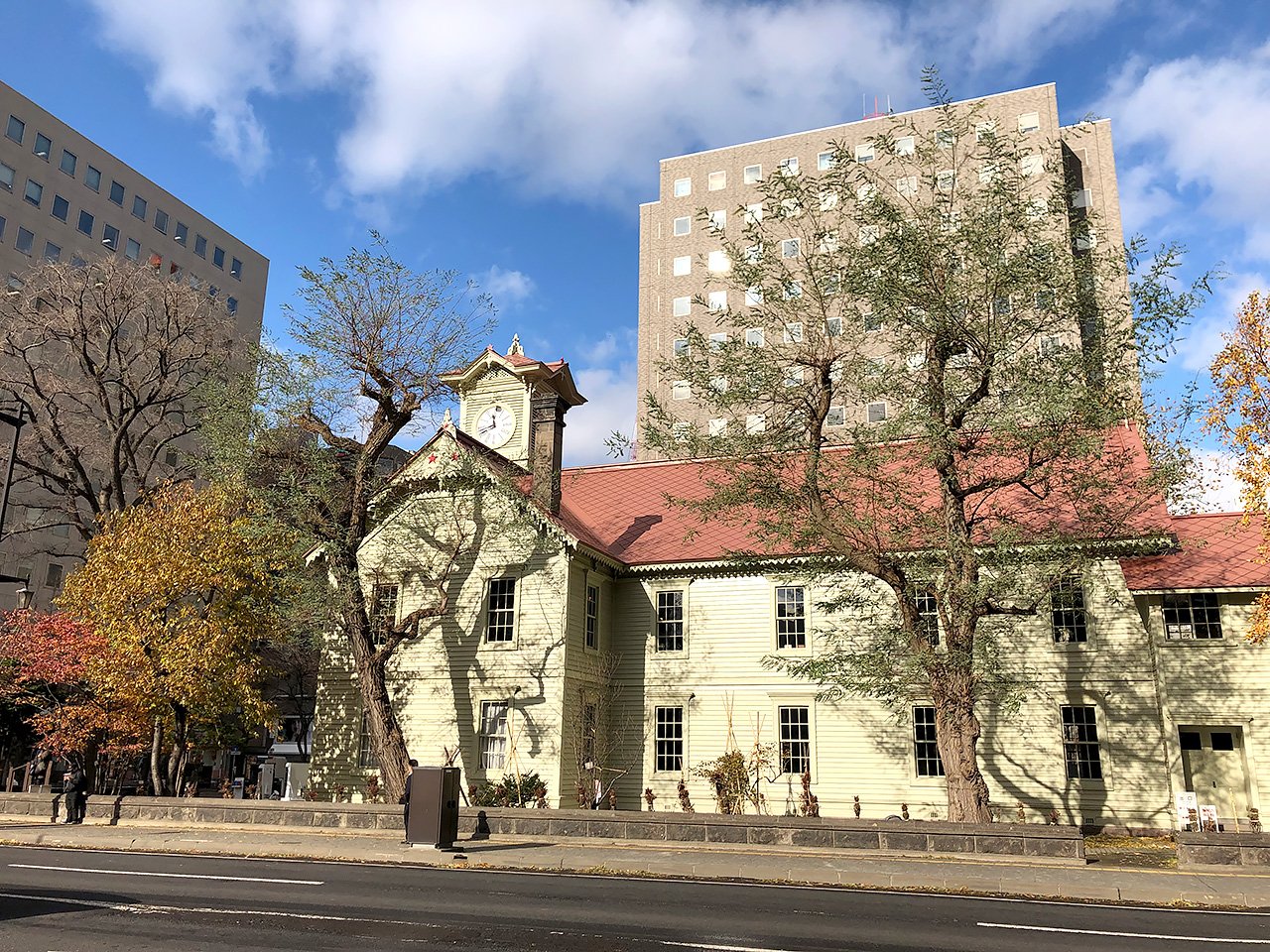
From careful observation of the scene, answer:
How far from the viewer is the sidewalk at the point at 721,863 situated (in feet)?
45.3

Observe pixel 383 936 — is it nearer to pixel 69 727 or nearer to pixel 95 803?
pixel 95 803

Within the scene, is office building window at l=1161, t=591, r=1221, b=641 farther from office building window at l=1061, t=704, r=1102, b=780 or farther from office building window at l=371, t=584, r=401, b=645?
office building window at l=371, t=584, r=401, b=645

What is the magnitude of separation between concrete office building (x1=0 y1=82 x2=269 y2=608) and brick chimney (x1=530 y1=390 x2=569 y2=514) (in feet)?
90.8

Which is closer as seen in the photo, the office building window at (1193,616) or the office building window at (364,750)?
the office building window at (1193,616)

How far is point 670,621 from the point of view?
27.9 m

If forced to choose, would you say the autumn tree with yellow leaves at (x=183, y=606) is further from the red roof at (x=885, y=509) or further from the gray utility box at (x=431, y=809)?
the gray utility box at (x=431, y=809)

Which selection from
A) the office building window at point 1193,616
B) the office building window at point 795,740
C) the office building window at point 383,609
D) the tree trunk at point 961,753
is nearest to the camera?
the tree trunk at point 961,753

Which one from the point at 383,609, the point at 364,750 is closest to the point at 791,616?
the point at 383,609

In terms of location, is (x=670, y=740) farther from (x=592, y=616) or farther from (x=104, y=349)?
(x=104, y=349)

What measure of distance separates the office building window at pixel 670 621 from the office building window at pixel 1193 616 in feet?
41.2

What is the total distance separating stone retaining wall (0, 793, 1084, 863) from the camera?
16750mm

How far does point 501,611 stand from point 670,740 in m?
6.07

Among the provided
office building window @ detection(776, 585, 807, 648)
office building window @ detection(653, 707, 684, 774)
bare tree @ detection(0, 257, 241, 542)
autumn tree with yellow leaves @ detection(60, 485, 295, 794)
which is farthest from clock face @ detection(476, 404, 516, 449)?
office building window @ detection(776, 585, 807, 648)

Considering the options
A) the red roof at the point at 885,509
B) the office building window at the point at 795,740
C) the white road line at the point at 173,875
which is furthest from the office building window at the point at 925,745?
the white road line at the point at 173,875
